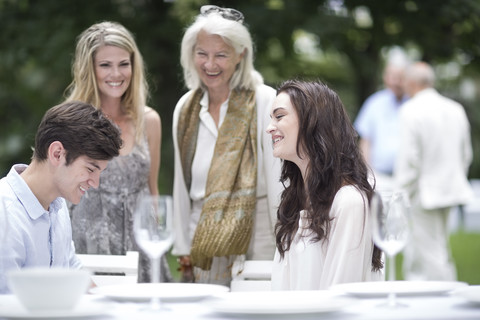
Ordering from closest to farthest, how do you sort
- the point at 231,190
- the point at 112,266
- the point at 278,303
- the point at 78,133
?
the point at 278,303 < the point at 78,133 < the point at 112,266 < the point at 231,190

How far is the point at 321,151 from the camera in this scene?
11.4 ft

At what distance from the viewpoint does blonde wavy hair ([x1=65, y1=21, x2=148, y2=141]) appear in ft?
14.6

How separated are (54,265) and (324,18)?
4.41 meters

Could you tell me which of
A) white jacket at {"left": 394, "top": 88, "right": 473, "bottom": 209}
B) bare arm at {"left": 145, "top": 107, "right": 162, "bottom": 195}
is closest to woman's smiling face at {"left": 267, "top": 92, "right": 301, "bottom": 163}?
bare arm at {"left": 145, "top": 107, "right": 162, "bottom": 195}

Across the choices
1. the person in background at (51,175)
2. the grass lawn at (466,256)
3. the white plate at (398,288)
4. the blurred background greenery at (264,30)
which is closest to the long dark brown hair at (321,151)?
the white plate at (398,288)

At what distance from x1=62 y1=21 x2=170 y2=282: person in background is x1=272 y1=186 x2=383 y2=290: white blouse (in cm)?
128

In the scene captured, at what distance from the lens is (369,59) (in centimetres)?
795

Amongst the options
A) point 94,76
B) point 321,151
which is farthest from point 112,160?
point 321,151

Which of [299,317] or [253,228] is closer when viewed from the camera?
[299,317]

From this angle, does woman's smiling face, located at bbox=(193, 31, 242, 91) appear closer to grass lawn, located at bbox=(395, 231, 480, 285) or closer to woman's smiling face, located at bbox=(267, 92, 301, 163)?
woman's smiling face, located at bbox=(267, 92, 301, 163)

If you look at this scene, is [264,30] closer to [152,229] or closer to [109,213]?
[109,213]

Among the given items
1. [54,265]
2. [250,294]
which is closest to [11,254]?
[54,265]

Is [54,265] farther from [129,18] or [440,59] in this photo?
[440,59]

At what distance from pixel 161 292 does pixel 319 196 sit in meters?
0.93
